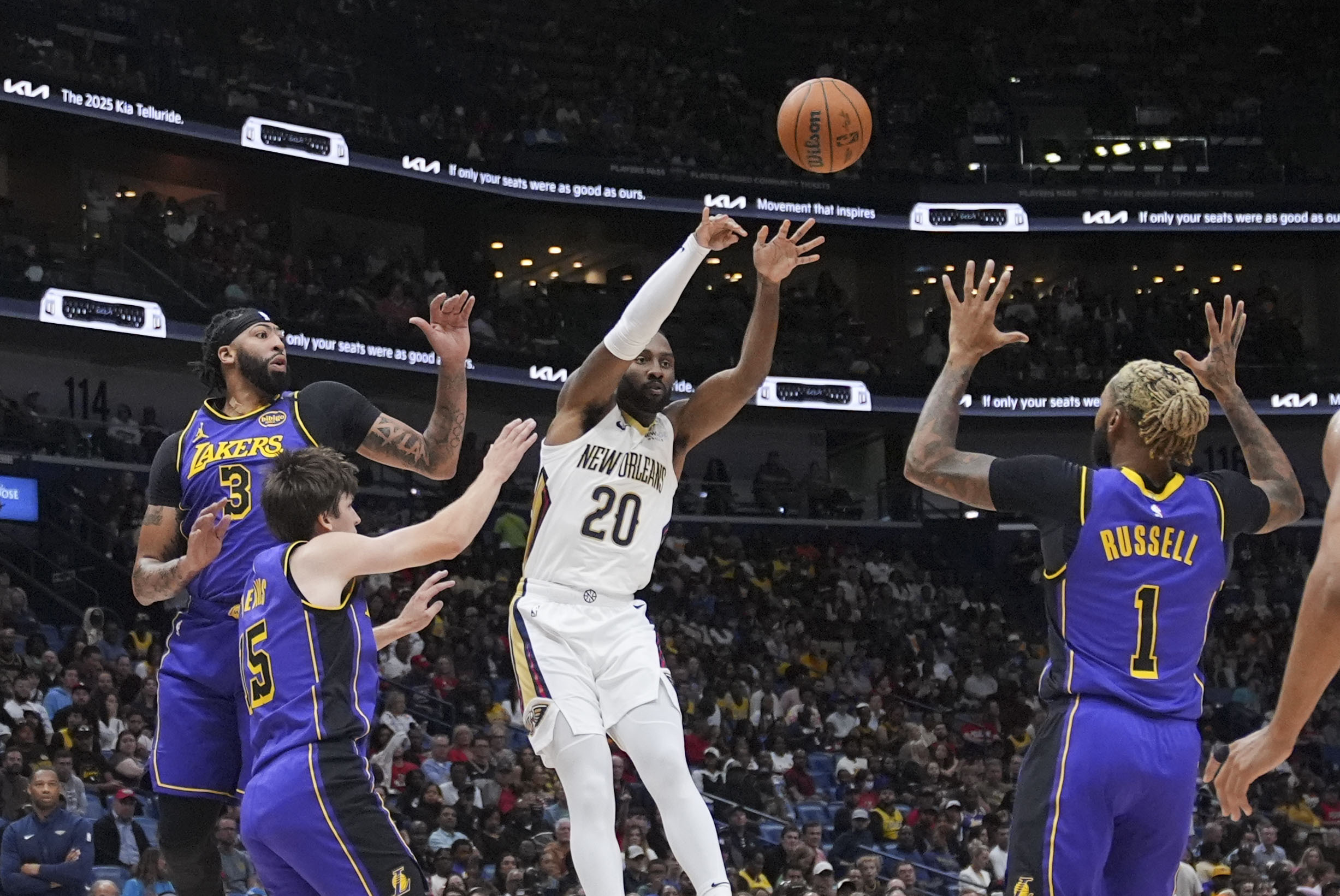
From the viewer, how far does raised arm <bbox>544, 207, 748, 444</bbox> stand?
608 cm

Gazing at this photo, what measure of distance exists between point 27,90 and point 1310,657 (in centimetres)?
2003

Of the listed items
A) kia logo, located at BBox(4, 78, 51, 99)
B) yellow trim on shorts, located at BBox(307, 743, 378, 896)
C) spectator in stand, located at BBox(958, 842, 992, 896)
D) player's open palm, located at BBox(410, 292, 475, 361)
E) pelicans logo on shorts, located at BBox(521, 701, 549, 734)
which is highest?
kia logo, located at BBox(4, 78, 51, 99)

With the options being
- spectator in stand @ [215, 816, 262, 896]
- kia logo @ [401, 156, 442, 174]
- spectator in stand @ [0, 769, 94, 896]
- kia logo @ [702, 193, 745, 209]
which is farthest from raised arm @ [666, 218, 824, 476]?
kia logo @ [702, 193, 745, 209]

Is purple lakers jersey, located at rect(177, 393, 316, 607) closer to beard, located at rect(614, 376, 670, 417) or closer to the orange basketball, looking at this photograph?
beard, located at rect(614, 376, 670, 417)

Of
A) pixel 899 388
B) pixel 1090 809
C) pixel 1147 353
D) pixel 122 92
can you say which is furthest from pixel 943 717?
pixel 1090 809

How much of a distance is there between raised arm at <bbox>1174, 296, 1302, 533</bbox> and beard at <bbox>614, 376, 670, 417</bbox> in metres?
2.00

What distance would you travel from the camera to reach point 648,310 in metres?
6.07

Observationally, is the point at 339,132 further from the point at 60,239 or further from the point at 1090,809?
the point at 1090,809

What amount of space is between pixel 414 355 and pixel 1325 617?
2028cm

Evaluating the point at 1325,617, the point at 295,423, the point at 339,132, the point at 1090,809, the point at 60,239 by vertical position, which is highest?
the point at 339,132

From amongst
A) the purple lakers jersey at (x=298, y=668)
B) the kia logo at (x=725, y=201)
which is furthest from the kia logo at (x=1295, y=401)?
the purple lakers jersey at (x=298, y=668)

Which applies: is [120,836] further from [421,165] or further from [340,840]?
[421,165]

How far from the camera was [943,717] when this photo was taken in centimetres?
2092

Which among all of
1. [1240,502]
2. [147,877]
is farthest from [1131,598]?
[147,877]
